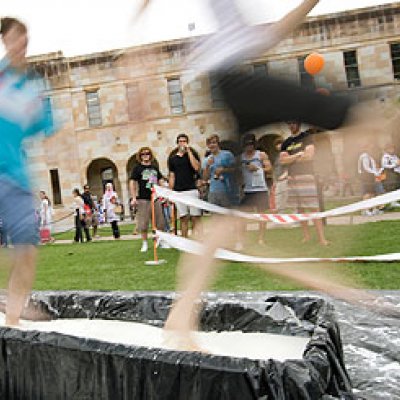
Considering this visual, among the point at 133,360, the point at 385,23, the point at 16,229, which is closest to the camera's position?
the point at 133,360

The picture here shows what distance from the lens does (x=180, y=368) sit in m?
1.54

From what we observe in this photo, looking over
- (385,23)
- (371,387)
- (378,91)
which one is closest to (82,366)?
(371,387)

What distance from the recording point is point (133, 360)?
163cm

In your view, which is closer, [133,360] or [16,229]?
[133,360]

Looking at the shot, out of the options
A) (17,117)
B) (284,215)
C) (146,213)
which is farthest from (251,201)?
(146,213)

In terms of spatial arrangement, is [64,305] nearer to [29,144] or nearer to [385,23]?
[29,144]

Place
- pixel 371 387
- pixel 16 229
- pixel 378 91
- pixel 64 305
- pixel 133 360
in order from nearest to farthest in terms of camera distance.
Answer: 1. pixel 133 360
2. pixel 371 387
3. pixel 378 91
4. pixel 16 229
5. pixel 64 305

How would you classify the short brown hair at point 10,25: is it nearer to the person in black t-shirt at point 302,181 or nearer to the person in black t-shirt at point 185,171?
the person in black t-shirt at point 302,181

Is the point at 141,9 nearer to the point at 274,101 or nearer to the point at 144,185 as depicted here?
the point at 274,101

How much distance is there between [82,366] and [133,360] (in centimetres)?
22

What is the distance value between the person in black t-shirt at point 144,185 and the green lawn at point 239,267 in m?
0.47

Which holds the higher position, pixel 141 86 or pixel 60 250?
pixel 141 86

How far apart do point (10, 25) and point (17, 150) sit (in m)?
0.61

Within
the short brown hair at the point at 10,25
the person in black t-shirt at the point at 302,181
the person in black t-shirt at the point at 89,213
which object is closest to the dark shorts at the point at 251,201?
the short brown hair at the point at 10,25
